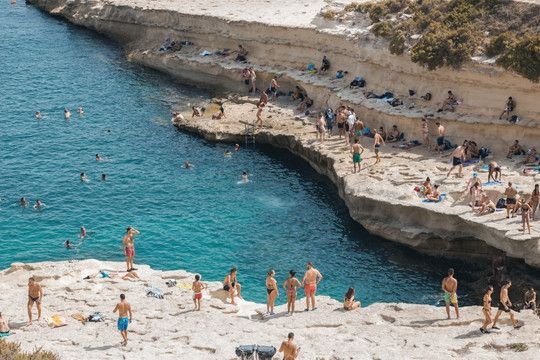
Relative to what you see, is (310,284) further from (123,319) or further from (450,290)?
(123,319)

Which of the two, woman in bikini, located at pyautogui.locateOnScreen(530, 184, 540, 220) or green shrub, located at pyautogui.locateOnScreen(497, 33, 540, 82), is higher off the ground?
green shrub, located at pyautogui.locateOnScreen(497, 33, 540, 82)

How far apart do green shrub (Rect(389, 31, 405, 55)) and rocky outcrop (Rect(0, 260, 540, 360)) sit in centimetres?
2318

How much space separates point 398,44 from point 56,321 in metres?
31.1

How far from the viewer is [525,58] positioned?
53500mm

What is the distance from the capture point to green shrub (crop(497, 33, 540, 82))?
174 feet

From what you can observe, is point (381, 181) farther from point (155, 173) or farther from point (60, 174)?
point (60, 174)

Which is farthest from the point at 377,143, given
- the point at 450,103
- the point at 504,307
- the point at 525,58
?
the point at 504,307

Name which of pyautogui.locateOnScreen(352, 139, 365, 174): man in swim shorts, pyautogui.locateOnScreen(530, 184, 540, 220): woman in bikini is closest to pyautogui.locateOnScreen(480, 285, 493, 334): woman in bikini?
pyautogui.locateOnScreen(530, 184, 540, 220): woman in bikini

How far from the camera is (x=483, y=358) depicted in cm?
3459

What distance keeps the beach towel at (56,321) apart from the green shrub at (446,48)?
2915 cm

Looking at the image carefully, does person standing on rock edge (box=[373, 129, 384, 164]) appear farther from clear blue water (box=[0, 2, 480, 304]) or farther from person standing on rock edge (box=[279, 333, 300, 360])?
person standing on rock edge (box=[279, 333, 300, 360])

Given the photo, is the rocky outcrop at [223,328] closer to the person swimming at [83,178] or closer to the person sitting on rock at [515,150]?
the person swimming at [83,178]

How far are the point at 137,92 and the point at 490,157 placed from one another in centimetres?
3105

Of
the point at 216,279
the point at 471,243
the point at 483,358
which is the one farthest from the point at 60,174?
the point at 483,358
